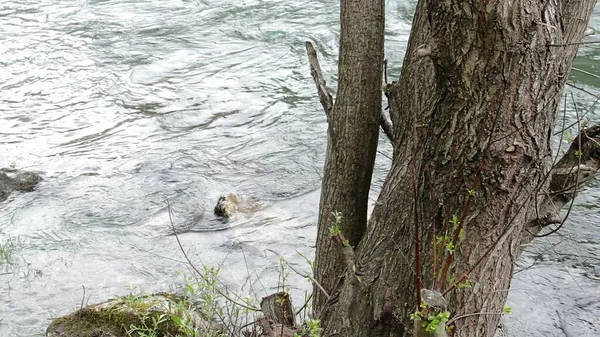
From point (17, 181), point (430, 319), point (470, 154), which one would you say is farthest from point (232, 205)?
point (430, 319)

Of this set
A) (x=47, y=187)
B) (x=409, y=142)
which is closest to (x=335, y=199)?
(x=409, y=142)

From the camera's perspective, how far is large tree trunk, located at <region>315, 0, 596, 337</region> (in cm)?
235

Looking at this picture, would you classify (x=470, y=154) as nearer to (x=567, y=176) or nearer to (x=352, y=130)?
(x=567, y=176)

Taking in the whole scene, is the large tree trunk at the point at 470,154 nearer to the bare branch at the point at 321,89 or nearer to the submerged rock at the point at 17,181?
the bare branch at the point at 321,89

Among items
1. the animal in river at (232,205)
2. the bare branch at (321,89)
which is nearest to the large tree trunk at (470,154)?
the bare branch at (321,89)

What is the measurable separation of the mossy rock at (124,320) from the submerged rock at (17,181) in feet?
8.65

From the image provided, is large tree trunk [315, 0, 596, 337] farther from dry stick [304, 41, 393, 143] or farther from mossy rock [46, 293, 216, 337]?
mossy rock [46, 293, 216, 337]

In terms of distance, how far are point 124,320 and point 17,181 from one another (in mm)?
3056

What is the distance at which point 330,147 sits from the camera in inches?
134

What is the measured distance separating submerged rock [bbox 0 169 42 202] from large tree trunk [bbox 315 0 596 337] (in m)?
4.53

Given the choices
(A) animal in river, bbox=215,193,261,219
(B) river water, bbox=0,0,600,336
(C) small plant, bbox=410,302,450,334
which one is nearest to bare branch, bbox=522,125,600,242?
(C) small plant, bbox=410,302,450,334

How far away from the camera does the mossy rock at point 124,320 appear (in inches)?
160

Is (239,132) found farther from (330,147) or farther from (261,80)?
(330,147)

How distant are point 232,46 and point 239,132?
2.30m
